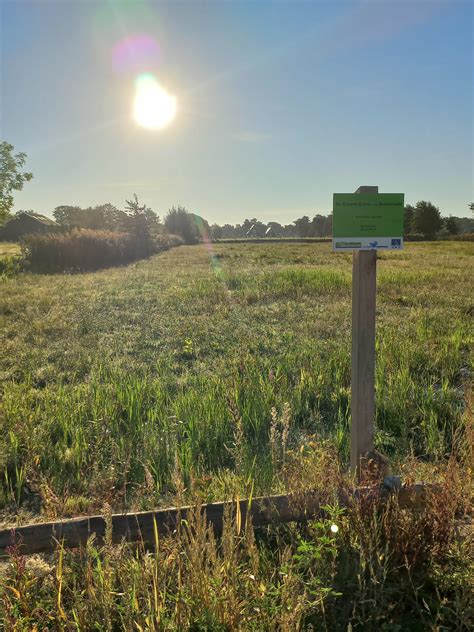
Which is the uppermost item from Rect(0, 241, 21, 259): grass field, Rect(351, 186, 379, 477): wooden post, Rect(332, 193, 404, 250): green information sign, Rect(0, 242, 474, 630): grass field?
Rect(0, 241, 21, 259): grass field

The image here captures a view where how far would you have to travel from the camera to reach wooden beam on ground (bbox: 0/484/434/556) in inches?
82.0

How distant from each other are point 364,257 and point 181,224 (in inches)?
2693

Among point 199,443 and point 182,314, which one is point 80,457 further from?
point 182,314

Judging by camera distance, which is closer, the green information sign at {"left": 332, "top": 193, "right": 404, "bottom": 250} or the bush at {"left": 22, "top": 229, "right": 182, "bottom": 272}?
the green information sign at {"left": 332, "top": 193, "right": 404, "bottom": 250}

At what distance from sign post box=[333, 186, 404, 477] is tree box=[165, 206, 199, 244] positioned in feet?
216

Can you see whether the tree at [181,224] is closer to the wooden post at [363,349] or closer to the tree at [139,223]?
the tree at [139,223]

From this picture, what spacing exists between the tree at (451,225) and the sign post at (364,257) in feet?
251

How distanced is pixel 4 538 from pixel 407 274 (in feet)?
50.6

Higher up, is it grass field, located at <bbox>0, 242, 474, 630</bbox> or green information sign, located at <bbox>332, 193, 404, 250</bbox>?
green information sign, located at <bbox>332, 193, 404, 250</bbox>

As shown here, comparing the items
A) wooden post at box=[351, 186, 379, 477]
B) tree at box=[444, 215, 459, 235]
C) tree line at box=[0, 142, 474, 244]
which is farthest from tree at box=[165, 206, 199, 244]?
wooden post at box=[351, 186, 379, 477]

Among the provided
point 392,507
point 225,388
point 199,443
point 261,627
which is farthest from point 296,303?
point 261,627

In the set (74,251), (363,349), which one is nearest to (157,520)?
(363,349)

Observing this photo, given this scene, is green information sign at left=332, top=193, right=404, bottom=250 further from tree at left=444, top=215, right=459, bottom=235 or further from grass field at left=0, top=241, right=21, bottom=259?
tree at left=444, top=215, right=459, bottom=235

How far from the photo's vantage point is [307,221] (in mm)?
126500
